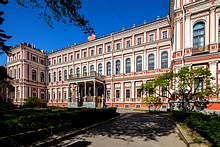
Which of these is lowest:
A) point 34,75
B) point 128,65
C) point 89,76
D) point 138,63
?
point 89,76

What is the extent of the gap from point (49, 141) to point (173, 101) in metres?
15.3

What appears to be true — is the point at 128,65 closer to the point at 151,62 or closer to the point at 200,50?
the point at 151,62

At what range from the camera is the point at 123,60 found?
32.8m

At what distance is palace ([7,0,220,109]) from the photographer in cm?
1891

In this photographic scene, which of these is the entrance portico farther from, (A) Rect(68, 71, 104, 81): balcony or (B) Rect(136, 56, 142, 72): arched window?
(B) Rect(136, 56, 142, 72): arched window

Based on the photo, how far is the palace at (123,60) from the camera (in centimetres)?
1891

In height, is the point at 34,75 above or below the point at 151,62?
below

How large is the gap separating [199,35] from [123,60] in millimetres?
15415

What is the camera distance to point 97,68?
119ft

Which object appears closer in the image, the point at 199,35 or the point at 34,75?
the point at 199,35

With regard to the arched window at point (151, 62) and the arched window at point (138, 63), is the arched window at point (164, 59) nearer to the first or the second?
the arched window at point (151, 62)

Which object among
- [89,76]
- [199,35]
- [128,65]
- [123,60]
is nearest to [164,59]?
[128,65]

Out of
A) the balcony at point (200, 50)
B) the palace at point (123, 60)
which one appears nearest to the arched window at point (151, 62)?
the palace at point (123, 60)

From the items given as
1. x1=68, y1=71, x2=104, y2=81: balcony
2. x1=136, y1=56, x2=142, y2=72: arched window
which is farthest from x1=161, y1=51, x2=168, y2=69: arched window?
x1=68, y1=71, x2=104, y2=81: balcony
